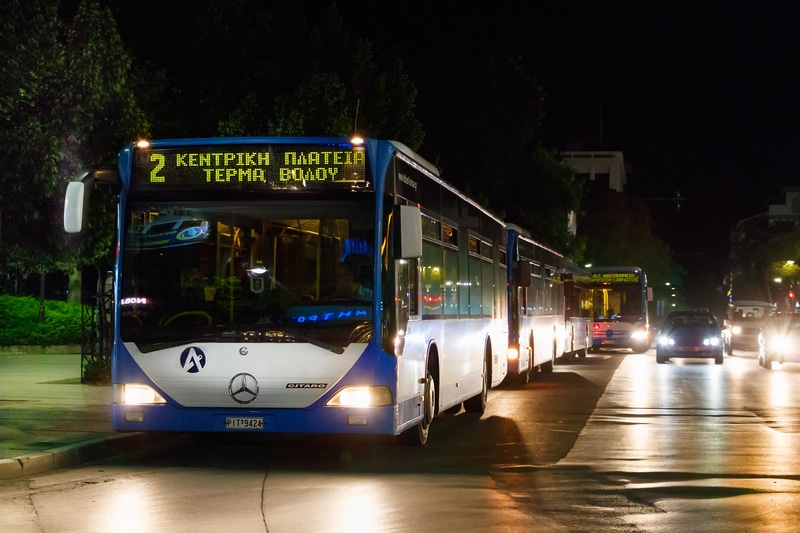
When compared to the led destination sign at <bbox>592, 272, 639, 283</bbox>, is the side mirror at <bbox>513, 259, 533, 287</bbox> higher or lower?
lower

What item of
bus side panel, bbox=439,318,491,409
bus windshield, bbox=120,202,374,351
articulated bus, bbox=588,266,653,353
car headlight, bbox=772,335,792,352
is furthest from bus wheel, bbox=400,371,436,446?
articulated bus, bbox=588,266,653,353

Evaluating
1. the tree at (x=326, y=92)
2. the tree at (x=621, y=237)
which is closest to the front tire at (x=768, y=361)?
the tree at (x=326, y=92)

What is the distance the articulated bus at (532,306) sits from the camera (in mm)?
27125

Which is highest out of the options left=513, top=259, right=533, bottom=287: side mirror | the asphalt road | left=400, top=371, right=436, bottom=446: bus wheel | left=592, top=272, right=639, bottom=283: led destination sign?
left=592, top=272, right=639, bottom=283: led destination sign

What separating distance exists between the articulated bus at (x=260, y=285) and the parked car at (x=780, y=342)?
2722 centimetres

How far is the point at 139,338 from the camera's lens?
535 inches

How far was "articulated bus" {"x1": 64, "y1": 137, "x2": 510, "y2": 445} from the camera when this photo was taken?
1334cm

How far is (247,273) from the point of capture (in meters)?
13.4

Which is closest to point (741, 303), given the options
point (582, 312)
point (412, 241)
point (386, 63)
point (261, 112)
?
point (582, 312)

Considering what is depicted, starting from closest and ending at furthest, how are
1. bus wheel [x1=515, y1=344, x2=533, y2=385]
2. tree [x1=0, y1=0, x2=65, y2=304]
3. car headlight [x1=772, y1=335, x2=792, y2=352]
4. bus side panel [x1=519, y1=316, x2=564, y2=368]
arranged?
tree [x1=0, y1=0, x2=65, y2=304], bus side panel [x1=519, y1=316, x2=564, y2=368], bus wheel [x1=515, y1=344, x2=533, y2=385], car headlight [x1=772, y1=335, x2=792, y2=352]

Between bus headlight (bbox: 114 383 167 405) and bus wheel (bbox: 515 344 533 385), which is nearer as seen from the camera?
bus headlight (bbox: 114 383 167 405)

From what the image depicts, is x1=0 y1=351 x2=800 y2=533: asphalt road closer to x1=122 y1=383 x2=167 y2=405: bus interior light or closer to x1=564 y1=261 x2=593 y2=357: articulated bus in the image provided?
x1=122 y1=383 x2=167 y2=405: bus interior light

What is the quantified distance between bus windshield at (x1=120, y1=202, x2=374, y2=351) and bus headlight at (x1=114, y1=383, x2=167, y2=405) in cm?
39

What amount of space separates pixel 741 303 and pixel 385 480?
5720cm
